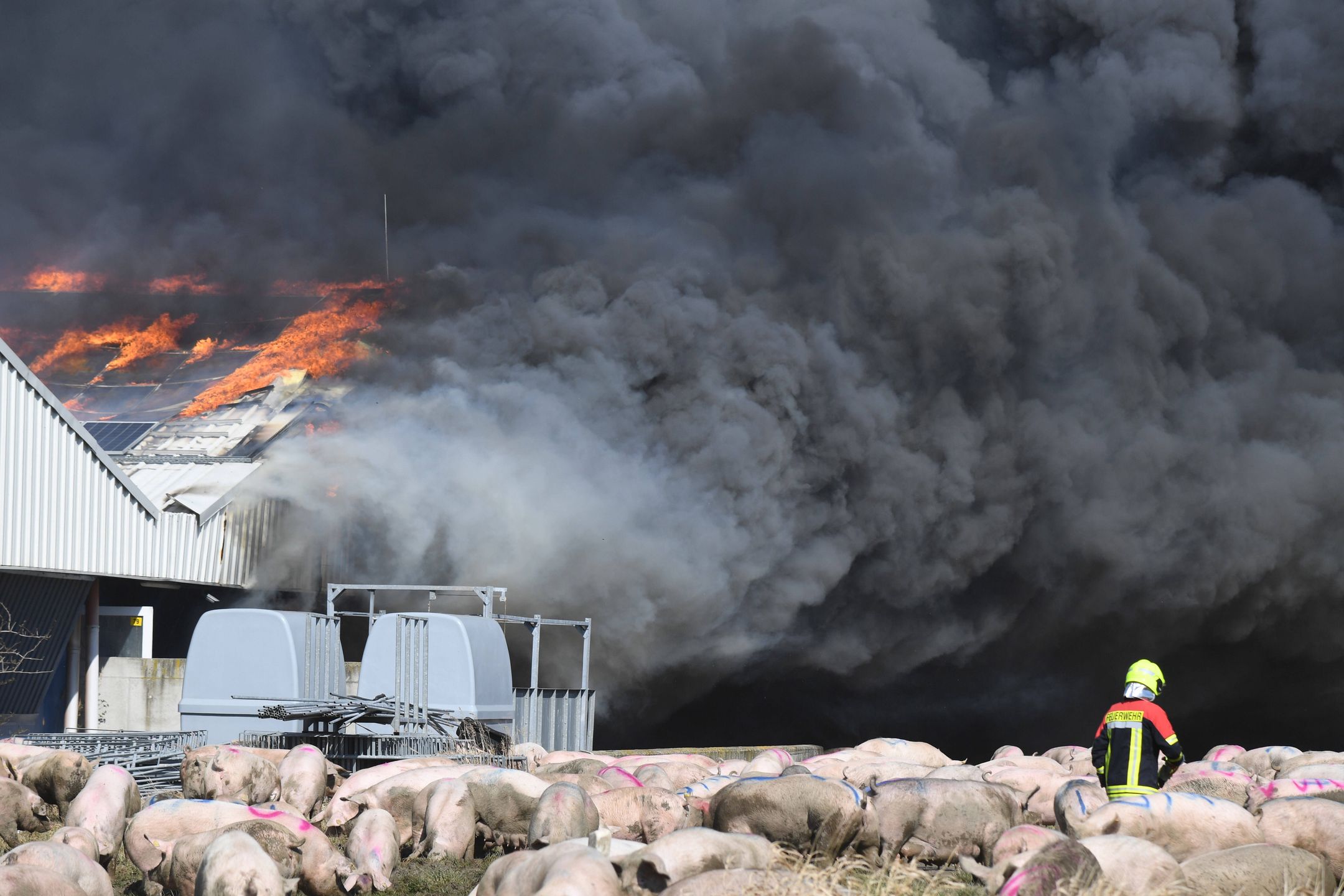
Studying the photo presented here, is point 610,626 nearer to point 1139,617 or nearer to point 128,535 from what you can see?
point 128,535

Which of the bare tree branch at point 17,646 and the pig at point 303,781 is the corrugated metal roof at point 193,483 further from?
the pig at point 303,781

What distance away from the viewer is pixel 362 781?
19.9 meters

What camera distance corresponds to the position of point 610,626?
40375mm

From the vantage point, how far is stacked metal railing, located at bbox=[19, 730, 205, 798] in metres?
22.5

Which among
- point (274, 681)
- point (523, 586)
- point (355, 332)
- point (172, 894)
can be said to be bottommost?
point (172, 894)

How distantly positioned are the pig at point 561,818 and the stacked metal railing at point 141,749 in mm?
7512

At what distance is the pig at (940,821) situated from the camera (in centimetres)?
1617

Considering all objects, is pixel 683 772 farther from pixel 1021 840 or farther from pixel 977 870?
pixel 977 870

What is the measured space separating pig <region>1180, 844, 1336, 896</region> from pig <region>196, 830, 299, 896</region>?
7.99m

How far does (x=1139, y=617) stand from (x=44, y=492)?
35.3 m

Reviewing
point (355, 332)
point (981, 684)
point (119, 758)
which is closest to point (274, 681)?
point (119, 758)

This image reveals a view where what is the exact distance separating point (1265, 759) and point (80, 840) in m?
22.5

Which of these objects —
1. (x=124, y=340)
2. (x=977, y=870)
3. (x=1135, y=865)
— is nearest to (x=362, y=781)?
(x=977, y=870)

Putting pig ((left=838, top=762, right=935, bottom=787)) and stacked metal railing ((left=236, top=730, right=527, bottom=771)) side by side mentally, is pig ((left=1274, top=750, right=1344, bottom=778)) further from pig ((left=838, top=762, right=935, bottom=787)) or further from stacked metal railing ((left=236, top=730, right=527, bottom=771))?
stacked metal railing ((left=236, top=730, right=527, bottom=771))
